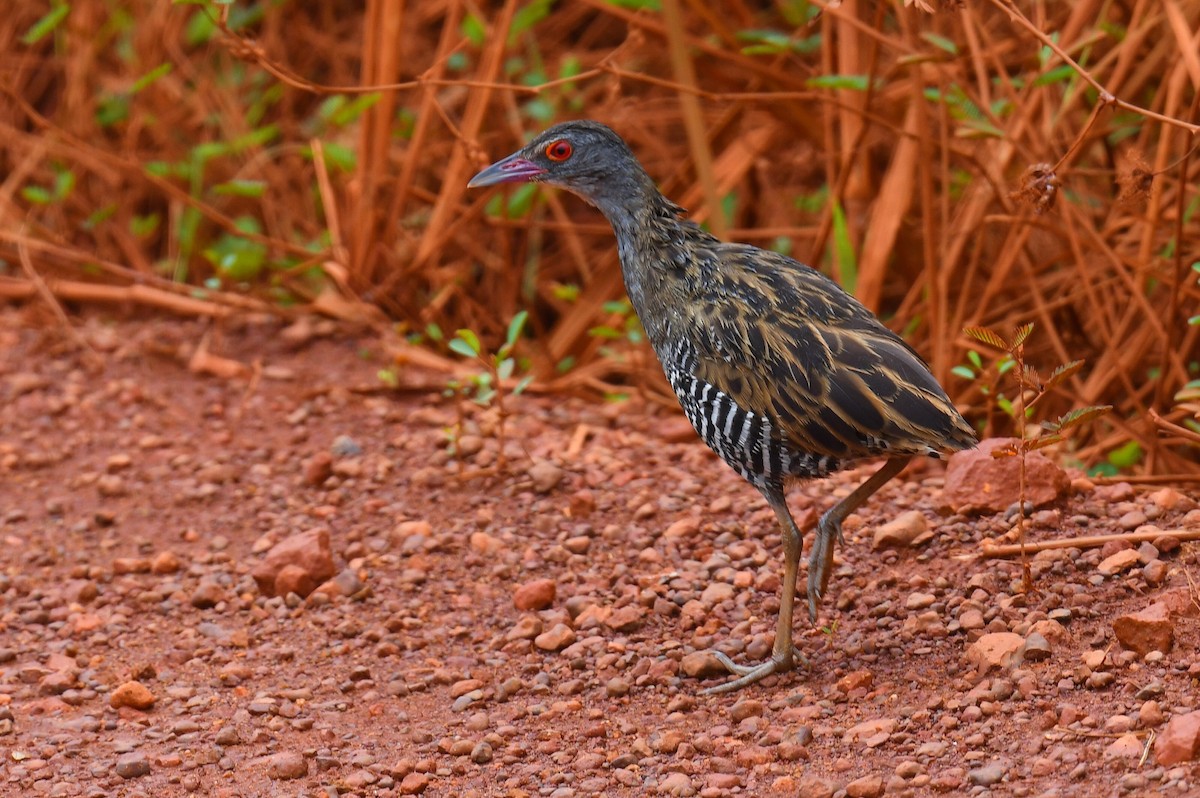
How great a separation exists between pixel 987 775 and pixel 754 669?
2.60ft

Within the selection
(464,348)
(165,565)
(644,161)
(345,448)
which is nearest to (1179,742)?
(464,348)

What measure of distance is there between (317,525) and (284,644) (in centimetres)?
71

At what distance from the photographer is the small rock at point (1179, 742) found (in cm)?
269

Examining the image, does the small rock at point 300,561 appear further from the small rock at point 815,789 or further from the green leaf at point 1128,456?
the green leaf at point 1128,456

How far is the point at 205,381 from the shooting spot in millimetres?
5789

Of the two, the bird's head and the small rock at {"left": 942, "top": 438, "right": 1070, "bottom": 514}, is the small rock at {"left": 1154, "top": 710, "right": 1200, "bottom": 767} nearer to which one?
the small rock at {"left": 942, "top": 438, "right": 1070, "bottom": 514}

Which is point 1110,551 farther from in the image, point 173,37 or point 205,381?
point 173,37

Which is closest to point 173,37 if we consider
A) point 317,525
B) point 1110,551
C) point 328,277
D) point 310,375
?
point 328,277

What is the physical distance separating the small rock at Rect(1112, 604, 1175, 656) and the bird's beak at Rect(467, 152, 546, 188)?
6.35ft

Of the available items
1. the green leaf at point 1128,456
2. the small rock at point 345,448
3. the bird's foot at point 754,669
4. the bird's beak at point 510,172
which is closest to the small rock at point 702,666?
the bird's foot at point 754,669

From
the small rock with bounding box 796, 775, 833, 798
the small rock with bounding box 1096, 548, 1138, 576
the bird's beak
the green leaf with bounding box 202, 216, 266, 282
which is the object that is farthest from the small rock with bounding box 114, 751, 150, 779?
the green leaf with bounding box 202, 216, 266, 282

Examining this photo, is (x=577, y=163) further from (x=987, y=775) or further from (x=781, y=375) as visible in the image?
(x=987, y=775)

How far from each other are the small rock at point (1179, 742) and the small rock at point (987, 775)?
286 millimetres

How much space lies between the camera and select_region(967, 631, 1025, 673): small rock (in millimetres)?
3230
